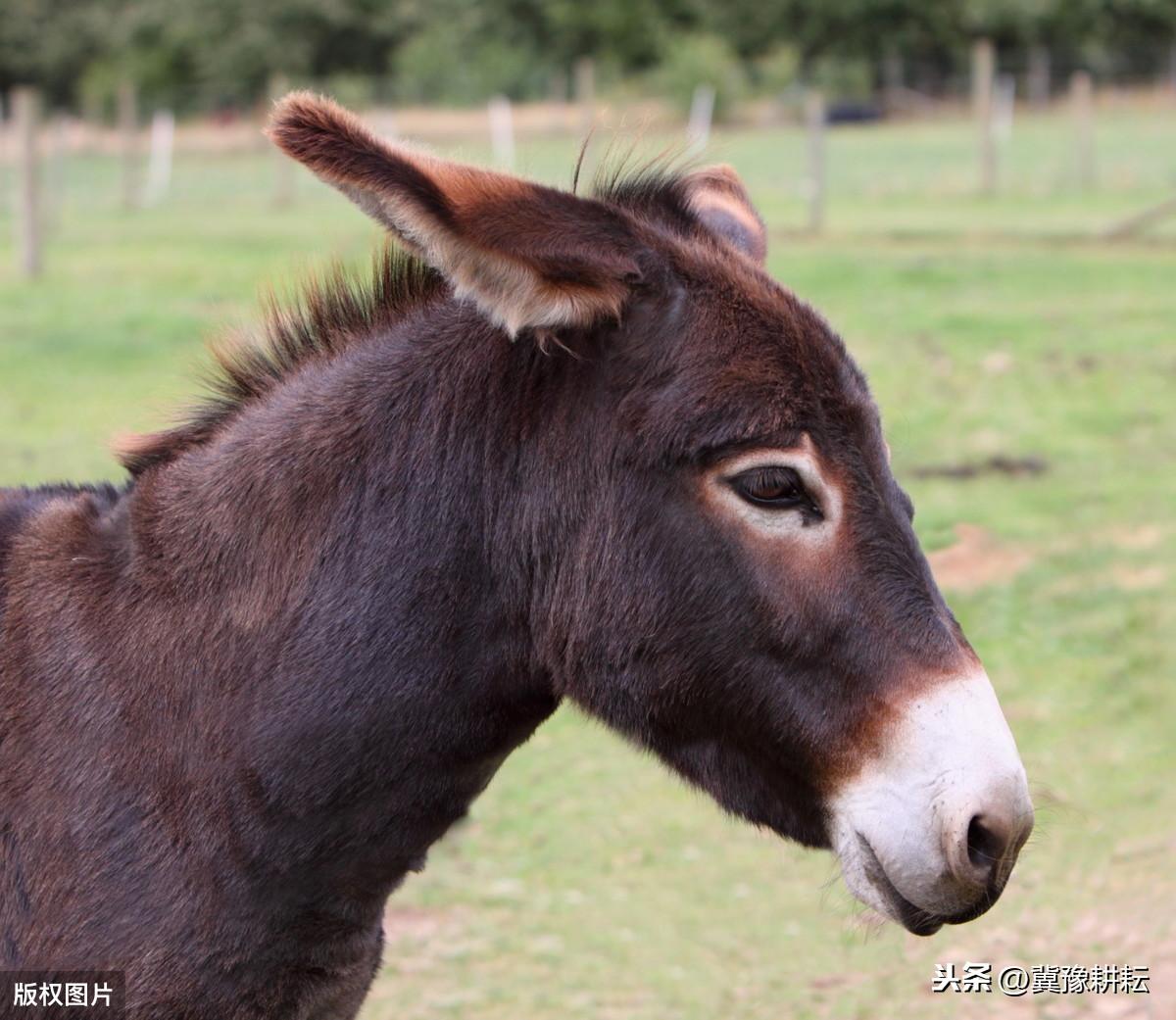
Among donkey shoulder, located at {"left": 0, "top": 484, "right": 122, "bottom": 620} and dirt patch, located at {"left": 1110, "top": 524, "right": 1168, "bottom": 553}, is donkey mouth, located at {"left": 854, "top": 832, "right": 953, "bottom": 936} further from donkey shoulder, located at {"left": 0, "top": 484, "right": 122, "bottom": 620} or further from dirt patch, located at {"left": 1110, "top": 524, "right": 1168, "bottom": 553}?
dirt patch, located at {"left": 1110, "top": 524, "right": 1168, "bottom": 553}

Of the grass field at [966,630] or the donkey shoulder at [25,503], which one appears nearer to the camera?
the donkey shoulder at [25,503]

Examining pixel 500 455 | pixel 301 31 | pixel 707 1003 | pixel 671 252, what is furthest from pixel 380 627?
pixel 301 31

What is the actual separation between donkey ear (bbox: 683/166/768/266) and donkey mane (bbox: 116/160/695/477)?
0.30 ft

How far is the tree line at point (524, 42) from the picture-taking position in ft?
145

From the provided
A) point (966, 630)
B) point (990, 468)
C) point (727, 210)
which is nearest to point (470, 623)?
point (727, 210)

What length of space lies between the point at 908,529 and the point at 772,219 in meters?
19.0

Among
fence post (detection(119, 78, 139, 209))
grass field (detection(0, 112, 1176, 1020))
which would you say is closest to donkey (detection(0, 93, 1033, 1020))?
grass field (detection(0, 112, 1176, 1020))

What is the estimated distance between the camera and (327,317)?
2.85 m

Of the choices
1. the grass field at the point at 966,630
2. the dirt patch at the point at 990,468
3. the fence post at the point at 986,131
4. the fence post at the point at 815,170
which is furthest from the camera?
the fence post at the point at 986,131

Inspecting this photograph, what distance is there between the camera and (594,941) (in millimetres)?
4918

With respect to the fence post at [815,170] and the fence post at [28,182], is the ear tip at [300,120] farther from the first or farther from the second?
the fence post at [815,170]

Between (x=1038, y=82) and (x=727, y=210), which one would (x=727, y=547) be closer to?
(x=727, y=210)

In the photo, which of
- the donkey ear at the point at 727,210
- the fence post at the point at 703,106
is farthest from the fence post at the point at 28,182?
the fence post at the point at 703,106

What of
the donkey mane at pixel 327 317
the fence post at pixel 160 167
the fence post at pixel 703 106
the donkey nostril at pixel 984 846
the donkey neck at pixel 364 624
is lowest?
the fence post at pixel 160 167
